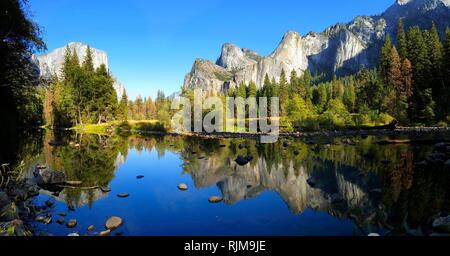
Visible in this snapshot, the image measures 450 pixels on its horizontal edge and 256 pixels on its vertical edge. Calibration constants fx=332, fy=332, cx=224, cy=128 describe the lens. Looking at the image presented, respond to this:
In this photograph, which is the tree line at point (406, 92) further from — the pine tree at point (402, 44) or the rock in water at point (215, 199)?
the rock in water at point (215, 199)

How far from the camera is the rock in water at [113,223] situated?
37.1 feet

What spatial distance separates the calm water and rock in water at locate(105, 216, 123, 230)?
19cm

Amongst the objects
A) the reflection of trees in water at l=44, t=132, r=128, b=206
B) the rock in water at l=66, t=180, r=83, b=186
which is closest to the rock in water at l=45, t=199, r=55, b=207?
the reflection of trees in water at l=44, t=132, r=128, b=206

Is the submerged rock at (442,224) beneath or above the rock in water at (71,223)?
above

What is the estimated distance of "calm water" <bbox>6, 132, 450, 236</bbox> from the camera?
1156cm

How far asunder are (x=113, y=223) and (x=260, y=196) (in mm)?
7448

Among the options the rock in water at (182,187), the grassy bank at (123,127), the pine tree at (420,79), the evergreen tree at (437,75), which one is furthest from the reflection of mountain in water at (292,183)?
the grassy bank at (123,127)

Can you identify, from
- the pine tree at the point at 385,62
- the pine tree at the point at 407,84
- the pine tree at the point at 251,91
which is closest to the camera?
the pine tree at the point at 407,84

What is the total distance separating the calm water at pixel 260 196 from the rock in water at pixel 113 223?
0.19 meters

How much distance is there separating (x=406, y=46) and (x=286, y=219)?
65.7 metres

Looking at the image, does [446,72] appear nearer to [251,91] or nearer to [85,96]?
[251,91]

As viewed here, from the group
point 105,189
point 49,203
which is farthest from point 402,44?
point 49,203

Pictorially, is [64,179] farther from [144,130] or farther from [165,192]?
[144,130]

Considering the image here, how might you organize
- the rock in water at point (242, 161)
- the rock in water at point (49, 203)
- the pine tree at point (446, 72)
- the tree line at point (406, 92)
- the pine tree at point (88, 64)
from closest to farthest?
the rock in water at point (49, 203) → the rock in water at point (242, 161) → the pine tree at point (446, 72) → the tree line at point (406, 92) → the pine tree at point (88, 64)
